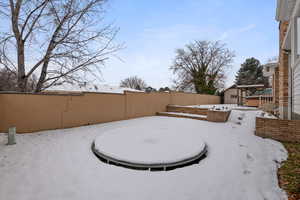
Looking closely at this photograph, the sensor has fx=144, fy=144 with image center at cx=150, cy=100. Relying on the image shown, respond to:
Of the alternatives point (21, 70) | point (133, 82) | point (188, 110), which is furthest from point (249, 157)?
point (133, 82)

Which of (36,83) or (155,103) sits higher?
(36,83)

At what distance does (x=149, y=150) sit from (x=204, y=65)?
18948 mm

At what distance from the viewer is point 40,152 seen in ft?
11.3

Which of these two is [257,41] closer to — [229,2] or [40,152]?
[229,2]

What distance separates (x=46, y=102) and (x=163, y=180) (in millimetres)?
4728

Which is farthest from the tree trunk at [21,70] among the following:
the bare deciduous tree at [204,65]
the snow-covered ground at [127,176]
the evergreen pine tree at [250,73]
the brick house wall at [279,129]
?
the evergreen pine tree at [250,73]

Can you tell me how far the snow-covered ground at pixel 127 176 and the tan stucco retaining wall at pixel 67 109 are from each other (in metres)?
0.82

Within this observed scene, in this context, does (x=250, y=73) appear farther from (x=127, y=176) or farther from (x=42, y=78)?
(x=127, y=176)

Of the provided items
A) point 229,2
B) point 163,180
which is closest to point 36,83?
point 163,180

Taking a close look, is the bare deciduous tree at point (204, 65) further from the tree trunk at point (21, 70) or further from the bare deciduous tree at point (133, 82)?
the tree trunk at point (21, 70)

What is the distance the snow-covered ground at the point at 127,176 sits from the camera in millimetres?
2178

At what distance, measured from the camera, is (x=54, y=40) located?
226 inches

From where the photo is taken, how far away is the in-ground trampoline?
2898mm

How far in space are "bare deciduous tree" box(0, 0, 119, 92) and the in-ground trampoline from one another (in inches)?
138
